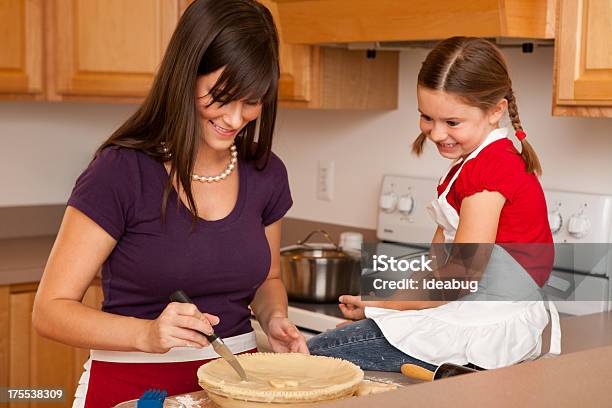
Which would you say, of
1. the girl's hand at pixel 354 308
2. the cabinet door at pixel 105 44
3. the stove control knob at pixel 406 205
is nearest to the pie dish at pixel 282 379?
the girl's hand at pixel 354 308

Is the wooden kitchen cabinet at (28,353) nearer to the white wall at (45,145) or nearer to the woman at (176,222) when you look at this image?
the white wall at (45,145)

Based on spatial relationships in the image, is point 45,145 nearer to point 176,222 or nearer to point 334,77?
point 334,77

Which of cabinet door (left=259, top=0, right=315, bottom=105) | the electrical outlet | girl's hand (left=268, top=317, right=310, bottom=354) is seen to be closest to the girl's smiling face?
girl's hand (left=268, top=317, right=310, bottom=354)

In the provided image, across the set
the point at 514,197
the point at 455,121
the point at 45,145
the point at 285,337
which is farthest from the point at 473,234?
the point at 45,145

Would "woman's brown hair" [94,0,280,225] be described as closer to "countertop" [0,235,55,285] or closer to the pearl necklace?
the pearl necklace

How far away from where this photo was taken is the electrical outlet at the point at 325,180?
3145 millimetres

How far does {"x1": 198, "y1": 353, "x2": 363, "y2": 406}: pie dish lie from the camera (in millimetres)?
1217

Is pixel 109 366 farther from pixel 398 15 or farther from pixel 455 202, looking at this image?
pixel 398 15

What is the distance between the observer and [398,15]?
89.3 inches

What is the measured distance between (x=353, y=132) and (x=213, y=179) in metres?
1.47

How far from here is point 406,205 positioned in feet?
9.09

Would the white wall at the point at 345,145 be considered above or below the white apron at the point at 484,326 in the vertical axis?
above

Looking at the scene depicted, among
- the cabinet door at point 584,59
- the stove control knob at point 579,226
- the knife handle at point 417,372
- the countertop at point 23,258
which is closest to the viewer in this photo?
the knife handle at point 417,372

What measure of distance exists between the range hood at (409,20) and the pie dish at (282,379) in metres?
1.00
